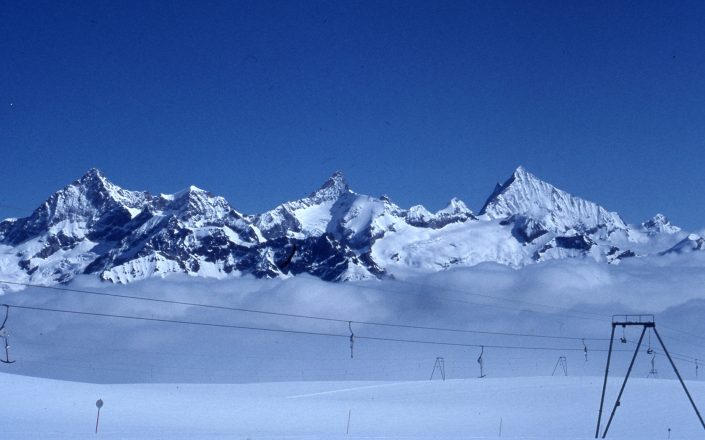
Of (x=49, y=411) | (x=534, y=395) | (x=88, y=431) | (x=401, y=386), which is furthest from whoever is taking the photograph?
(x=401, y=386)

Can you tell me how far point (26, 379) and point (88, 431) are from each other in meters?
30.7

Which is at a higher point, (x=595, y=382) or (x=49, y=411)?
(x=595, y=382)

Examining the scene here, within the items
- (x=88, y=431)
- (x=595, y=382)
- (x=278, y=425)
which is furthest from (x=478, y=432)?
(x=595, y=382)

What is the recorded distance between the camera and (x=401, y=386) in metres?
114

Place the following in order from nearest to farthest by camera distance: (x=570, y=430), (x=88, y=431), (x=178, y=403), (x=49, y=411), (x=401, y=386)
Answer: (x=88, y=431) < (x=49, y=411) < (x=570, y=430) < (x=178, y=403) < (x=401, y=386)

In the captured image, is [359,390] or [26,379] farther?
[359,390]

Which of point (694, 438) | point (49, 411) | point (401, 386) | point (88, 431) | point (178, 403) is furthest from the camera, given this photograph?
point (401, 386)

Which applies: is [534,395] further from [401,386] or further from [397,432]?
[397,432]

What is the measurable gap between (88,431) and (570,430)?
44.0 meters

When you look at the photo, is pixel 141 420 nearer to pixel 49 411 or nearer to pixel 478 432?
pixel 49 411

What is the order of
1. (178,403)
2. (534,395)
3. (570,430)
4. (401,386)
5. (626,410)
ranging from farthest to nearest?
(401,386), (534,395), (626,410), (178,403), (570,430)

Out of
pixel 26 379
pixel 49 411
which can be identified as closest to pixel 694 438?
pixel 49 411

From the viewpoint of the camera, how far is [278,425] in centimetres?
7200

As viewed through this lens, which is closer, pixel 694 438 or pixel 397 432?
pixel 694 438
